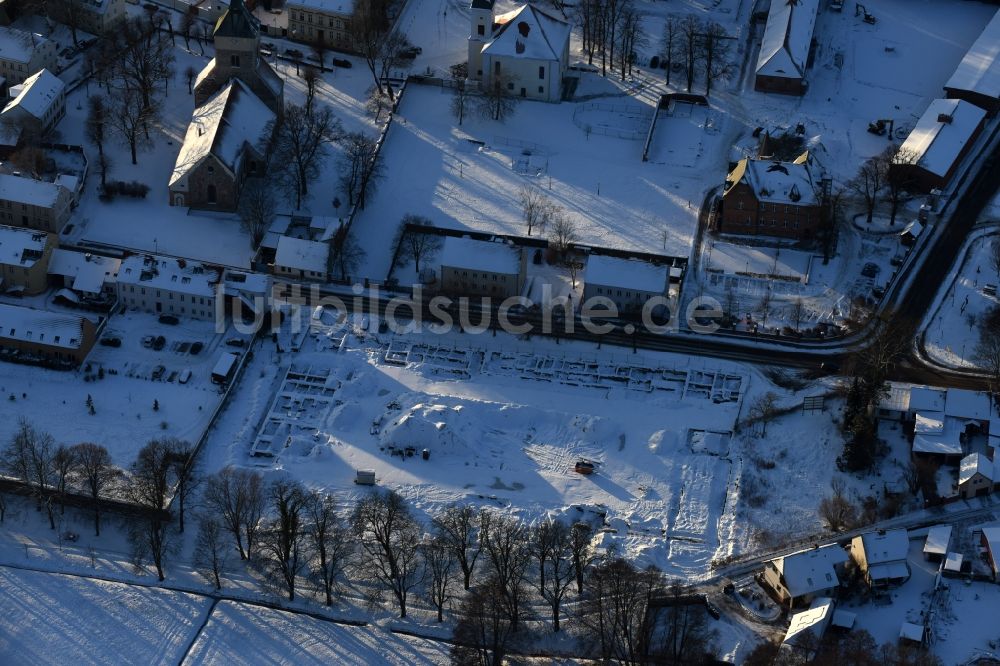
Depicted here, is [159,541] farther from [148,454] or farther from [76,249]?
A: [76,249]

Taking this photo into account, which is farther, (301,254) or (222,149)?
(222,149)

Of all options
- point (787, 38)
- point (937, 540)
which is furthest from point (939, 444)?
point (787, 38)

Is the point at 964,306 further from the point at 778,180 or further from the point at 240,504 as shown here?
the point at 240,504

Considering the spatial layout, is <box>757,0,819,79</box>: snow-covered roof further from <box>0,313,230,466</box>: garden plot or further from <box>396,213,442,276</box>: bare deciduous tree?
<box>0,313,230,466</box>: garden plot

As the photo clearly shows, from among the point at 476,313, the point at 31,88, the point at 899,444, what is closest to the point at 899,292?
the point at 899,444

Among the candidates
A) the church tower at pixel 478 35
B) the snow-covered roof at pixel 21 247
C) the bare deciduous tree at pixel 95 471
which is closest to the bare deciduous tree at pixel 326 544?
the bare deciduous tree at pixel 95 471

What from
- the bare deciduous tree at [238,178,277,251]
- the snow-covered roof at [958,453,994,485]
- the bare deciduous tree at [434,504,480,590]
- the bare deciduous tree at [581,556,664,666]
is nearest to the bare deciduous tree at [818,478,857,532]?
the snow-covered roof at [958,453,994,485]

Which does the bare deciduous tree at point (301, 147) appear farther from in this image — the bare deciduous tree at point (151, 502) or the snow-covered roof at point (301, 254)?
the bare deciduous tree at point (151, 502)
